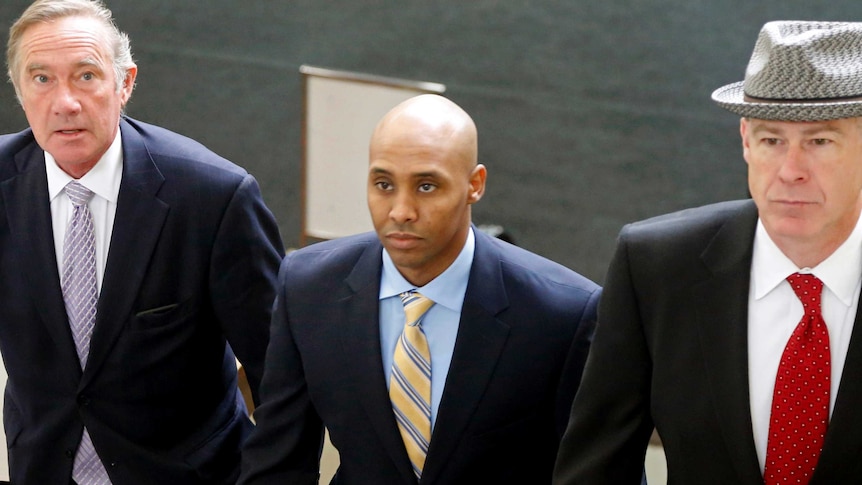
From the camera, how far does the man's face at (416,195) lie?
2.40 metres

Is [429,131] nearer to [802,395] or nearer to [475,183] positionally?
[475,183]

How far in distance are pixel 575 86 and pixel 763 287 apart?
11.1 feet

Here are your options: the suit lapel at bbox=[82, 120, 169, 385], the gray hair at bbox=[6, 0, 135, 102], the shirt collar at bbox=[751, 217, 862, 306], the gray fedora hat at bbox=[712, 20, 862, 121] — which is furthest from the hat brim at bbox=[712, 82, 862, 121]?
the gray hair at bbox=[6, 0, 135, 102]

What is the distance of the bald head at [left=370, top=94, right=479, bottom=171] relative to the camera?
242 cm

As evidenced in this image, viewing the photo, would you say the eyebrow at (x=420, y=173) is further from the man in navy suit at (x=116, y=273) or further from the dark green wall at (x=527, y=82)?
the dark green wall at (x=527, y=82)

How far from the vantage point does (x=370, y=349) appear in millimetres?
2549

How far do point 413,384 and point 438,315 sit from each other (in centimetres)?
14

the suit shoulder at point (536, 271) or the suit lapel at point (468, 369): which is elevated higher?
the suit shoulder at point (536, 271)

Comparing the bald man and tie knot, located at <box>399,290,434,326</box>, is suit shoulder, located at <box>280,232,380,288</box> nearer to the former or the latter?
the bald man

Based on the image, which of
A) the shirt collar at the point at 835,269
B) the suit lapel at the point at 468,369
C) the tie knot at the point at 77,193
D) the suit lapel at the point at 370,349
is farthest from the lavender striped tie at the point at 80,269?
the shirt collar at the point at 835,269

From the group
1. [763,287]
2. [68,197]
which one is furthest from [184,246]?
[763,287]

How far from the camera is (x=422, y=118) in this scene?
2447 millimetres

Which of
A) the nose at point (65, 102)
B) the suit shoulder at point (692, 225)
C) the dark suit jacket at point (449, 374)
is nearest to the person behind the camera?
the suit shoulder at point (692, 225)

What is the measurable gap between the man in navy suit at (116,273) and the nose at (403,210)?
65 cm
